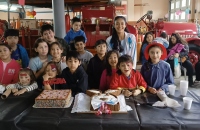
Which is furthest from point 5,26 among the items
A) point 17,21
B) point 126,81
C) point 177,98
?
point 177,98

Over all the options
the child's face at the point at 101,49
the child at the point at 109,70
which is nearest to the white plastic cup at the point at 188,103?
the child at the point at 109,70

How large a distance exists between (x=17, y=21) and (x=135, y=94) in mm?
5910

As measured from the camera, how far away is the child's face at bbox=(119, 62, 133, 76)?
222cm

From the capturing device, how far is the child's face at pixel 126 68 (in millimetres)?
2217

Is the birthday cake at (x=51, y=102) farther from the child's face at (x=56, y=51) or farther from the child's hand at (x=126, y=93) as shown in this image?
the child's face at (x=56, y=51)

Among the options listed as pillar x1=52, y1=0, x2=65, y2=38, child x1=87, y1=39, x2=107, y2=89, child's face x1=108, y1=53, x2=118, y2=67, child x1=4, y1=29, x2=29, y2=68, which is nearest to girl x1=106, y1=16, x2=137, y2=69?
child x1=87, y1=39, x2=107, y2=89

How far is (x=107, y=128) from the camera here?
4.79ft

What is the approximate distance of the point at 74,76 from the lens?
7.48 ft

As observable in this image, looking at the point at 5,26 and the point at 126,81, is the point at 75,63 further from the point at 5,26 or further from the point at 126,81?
the point at 5,26

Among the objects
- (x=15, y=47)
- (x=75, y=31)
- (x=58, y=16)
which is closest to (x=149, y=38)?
(x=75, y=31)

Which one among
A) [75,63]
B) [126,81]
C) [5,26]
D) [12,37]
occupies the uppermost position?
[5,26]

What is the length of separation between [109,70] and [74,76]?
442 mm

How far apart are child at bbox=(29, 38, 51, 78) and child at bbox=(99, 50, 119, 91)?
80cm

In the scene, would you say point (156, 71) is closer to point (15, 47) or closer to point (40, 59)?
point (40, 59)
